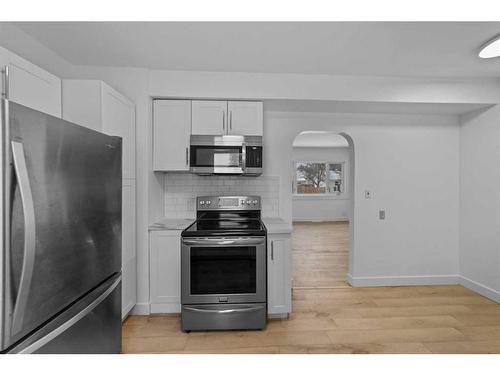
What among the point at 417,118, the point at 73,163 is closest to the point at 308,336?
the point at 73,163

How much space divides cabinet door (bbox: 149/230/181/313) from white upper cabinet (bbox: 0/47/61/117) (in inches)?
54.0

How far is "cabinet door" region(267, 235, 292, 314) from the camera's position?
2.60 m

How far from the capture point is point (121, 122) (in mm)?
2451

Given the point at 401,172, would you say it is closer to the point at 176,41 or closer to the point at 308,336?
the point at 308,336

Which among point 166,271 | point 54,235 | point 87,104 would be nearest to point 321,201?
point 166,271

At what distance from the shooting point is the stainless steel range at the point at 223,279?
2.40 meters

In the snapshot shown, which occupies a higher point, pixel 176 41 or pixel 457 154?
pixel 176 41

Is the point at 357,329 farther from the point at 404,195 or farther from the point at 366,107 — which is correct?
the point at 366,107

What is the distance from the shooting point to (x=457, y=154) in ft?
11.7

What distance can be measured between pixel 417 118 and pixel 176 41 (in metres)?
2.96

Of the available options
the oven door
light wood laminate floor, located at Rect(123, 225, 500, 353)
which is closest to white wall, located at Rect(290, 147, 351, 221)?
light wood laminate floor, located at Rect(123, 225, 500, 353)

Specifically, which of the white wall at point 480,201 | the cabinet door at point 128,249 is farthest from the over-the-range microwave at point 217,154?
the white wall at point 480,201

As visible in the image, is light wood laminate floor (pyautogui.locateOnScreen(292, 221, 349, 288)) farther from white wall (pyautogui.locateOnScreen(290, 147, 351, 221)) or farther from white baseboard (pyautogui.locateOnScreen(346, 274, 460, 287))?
white wall (pyautogui.locateOnScreen(290, 147, 351, 221))

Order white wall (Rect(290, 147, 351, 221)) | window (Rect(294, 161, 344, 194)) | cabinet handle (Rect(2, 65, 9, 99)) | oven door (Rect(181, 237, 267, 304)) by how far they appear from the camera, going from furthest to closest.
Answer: window (Rect(294, 161, 344, 194)) < white wall (Rect(290, 147, 351, 221)) < oven door (Rect(181, 237, 267, 304)) < cabinet handle (Rect(2, 65, 9, 99))
